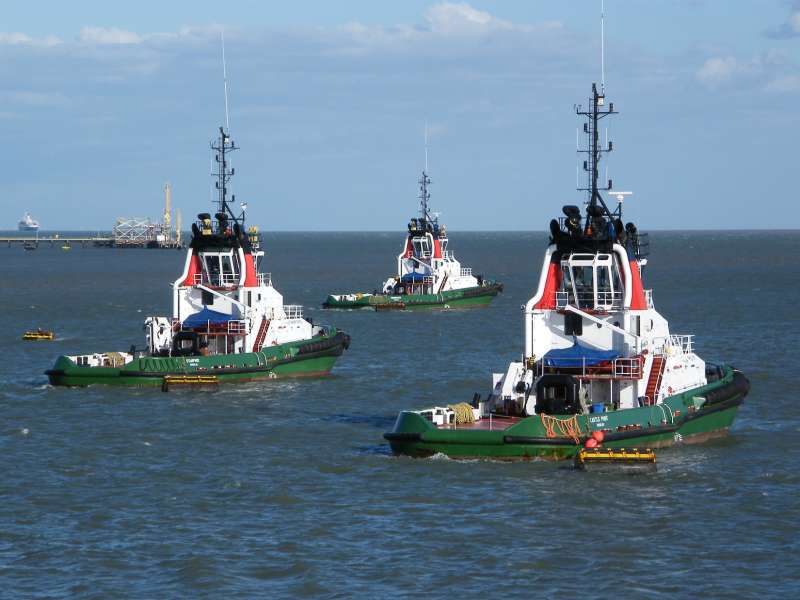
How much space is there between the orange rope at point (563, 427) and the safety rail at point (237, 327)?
22202 mm

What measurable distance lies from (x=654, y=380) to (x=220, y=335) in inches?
882

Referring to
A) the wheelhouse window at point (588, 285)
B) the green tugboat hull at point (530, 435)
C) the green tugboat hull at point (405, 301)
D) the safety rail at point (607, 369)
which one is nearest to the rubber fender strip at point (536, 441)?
the green tugboat hull at point (530, 435)

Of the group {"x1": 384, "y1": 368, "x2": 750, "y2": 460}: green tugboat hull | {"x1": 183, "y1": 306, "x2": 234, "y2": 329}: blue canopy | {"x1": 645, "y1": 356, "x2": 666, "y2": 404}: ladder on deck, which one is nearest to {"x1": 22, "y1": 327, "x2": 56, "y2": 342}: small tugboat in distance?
{"x1": 183, "y1": 306, "x2": 234, "y2": 329}: blue canopy

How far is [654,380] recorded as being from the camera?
137ft

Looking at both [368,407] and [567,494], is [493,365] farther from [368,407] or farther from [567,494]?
[567,494]

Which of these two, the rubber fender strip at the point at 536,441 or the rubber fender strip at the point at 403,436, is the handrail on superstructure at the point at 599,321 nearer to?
the rubber fender strip at the point at 536,441

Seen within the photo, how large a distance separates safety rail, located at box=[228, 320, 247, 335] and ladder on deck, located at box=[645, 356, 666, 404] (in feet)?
69.3

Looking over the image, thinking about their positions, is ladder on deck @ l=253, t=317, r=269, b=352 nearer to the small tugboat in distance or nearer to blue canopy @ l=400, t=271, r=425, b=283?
the small tugboat in distance

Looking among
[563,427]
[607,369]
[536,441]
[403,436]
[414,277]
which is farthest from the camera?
[414,277]

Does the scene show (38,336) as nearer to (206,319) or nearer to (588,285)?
(206,319)

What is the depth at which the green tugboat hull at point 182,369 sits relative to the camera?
55406 mm

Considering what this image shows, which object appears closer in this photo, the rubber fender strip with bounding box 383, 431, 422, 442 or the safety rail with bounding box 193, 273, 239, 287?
the rubber fender strip with bounding box 383, 431, 422, 442

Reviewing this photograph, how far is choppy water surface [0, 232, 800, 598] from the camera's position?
29.2 m

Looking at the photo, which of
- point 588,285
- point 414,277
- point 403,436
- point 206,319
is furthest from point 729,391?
point 414,277
